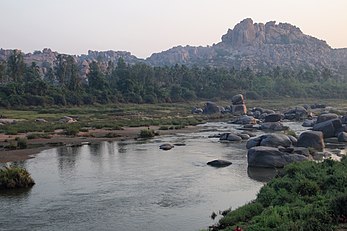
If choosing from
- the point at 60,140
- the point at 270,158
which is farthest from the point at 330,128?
the point at 60,140

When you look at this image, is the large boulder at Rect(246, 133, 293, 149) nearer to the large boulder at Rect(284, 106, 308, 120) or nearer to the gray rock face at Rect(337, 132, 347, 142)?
the gray rock face at Rect(337, 132, 347, 142)

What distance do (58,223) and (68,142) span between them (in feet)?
99.8

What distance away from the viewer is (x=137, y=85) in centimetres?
11369

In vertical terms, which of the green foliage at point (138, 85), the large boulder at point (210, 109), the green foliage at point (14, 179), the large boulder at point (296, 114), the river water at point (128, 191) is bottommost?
the large boulder at point (296, 114)

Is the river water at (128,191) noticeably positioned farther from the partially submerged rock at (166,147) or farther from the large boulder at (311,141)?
the large boulder at (311,141)

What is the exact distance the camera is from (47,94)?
95.2 meters

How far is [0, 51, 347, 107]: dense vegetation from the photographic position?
94.7m

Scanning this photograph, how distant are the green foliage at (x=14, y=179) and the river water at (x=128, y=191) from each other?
903 millimetres

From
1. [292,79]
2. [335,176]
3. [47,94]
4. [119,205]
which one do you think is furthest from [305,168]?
[292,79]

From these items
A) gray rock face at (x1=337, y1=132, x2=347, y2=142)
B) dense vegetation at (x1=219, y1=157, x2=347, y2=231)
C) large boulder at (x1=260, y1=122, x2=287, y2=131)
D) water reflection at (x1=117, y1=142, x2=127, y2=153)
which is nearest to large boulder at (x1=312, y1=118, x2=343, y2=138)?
gray rock face at (x1=337, y1=132, x2=347, y2=142)

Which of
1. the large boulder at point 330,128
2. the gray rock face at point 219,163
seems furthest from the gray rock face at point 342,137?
the gray rock face at point 219,163

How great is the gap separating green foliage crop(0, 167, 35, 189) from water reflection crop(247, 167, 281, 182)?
1436 cm

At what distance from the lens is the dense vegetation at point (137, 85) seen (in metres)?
94.7

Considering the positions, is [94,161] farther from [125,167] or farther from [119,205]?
[119,205]
